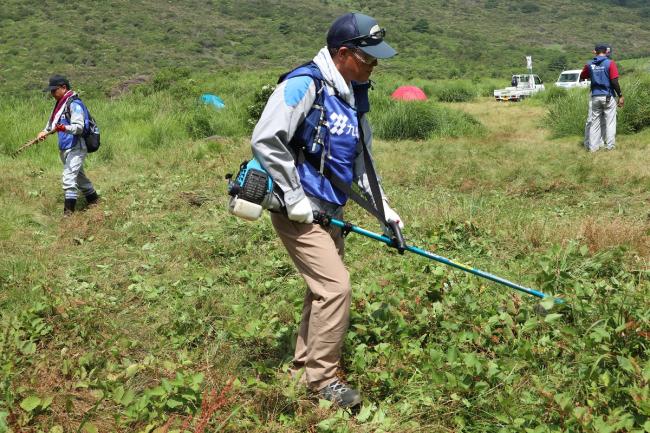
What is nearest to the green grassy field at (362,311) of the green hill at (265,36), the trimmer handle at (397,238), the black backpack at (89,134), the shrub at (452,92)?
the trimmer handle at (397,238)

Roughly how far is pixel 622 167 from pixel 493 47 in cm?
6176

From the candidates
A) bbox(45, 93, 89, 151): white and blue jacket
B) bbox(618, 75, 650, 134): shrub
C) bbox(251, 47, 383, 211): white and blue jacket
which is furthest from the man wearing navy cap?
bbox(618, 75, 650, 134): shrub

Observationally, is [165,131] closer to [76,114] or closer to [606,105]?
[76,114]

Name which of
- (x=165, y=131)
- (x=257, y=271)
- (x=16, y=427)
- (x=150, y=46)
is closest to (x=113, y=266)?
(x=257, y=271)

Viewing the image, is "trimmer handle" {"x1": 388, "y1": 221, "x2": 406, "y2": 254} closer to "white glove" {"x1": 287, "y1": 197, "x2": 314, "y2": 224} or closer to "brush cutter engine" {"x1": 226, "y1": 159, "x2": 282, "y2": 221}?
"white glove" {"x1": 287, "y1": 197, "x2": 314, "y2": 224}

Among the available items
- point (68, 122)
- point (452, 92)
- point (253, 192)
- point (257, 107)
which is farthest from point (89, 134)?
point (452, 92)

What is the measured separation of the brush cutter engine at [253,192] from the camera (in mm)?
2775

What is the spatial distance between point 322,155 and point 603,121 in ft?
27.5

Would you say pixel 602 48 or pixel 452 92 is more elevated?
pixel 602 48

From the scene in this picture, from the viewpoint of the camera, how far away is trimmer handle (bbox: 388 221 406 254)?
10.3 ft

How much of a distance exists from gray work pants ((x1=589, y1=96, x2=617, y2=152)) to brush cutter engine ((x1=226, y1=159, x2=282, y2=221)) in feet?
27.4

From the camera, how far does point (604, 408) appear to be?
259 cm

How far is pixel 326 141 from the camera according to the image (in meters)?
2.88

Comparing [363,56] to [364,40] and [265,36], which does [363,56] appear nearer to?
[364,40]
